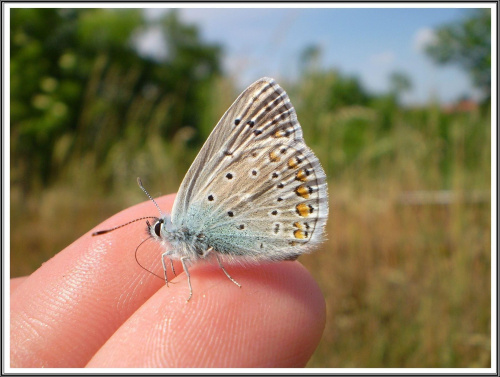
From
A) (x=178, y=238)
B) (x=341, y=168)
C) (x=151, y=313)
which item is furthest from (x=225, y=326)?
(x=341, y=168)

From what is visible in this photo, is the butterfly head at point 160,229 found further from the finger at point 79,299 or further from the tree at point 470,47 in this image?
the tree at point 470,47

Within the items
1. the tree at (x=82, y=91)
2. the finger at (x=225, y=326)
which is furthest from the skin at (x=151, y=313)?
the tree at (x=82, y=91)

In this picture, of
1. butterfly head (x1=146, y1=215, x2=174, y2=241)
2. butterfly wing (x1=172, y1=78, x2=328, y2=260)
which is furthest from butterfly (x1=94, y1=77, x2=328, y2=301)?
butterfly head (x1=146, y1=215, x2=174, y2=241)

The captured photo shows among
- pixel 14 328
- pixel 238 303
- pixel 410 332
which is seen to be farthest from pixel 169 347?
pixel 410 332

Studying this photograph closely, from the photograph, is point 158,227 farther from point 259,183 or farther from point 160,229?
point 259,183

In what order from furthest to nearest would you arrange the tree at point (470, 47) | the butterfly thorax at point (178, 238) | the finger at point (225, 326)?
the tree at point (470, 47) → the butterfly thorax at point (178, 238) → the finger at point (225, 326)

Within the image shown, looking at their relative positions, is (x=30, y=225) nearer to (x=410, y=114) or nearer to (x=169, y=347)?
→ (x=169, y=347)
